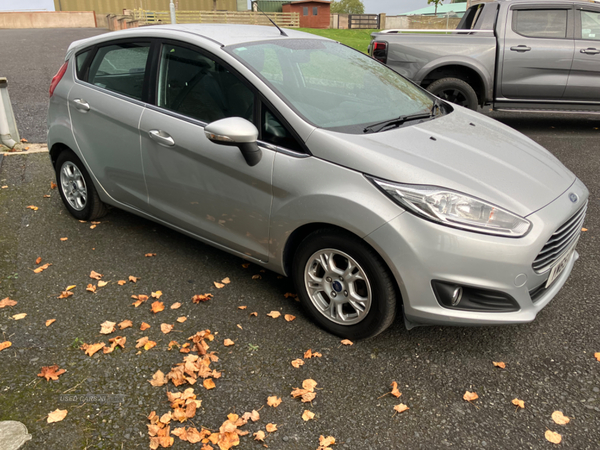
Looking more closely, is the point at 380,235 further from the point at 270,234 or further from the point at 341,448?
the point at 341,448

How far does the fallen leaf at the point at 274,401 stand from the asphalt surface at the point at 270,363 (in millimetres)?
35

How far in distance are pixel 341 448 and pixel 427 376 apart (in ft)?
2.43

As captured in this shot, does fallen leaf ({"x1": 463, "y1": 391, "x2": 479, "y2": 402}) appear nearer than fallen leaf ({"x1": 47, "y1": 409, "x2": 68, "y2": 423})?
No

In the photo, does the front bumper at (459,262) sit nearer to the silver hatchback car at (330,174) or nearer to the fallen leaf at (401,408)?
the silver hatchback car at (330,174)

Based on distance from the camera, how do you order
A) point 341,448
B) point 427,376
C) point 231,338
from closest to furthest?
1. point 341,448
2. point 427,376
3. point 231,338

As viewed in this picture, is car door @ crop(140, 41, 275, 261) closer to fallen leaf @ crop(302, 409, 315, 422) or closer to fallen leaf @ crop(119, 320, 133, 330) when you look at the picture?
fallen leaf @ crop(119, 320, 133, 330)

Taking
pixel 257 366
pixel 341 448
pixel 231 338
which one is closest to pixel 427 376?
pixel 341 448

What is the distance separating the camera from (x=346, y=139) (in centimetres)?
296

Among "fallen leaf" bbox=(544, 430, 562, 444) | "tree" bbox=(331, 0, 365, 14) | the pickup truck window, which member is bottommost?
"fallen leaf" bbox=(544, 430, 562, 444)

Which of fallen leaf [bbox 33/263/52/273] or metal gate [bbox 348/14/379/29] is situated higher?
metal gate [bbox 348/14/379/29]

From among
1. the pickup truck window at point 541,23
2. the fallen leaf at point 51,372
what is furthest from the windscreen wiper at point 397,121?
the pickup truck window at point 541,23

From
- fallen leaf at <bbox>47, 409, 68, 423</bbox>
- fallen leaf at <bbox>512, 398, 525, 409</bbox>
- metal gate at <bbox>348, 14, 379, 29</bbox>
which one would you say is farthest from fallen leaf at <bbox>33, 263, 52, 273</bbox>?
metal gate at <bbox>348, 14, 379, 29</bbox>

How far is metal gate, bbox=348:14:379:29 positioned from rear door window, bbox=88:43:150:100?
42.9 metres

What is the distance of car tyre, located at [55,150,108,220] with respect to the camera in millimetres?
4574
